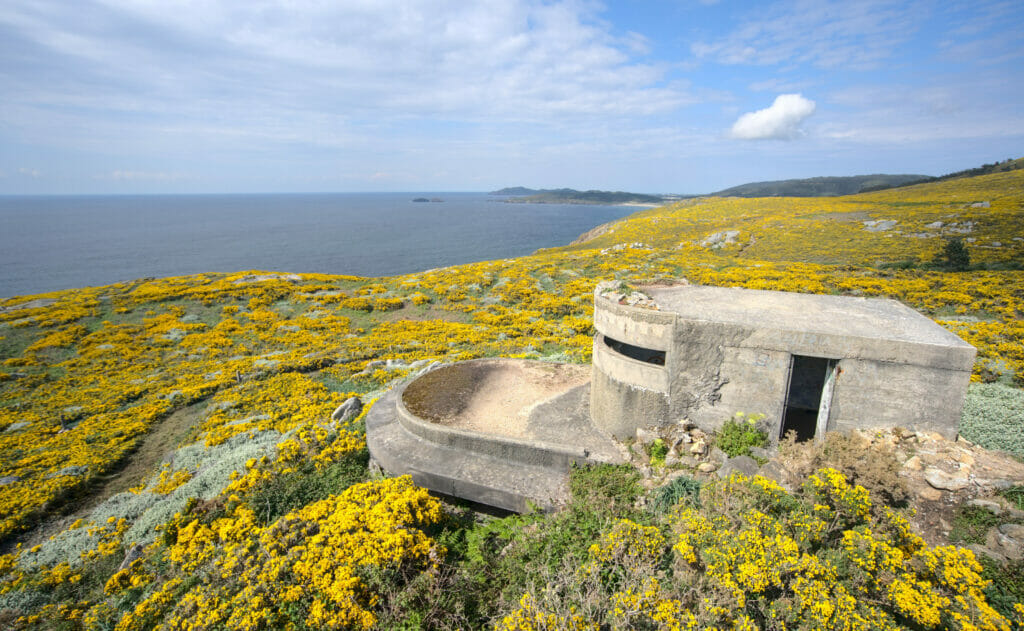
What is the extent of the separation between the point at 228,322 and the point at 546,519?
2825cm

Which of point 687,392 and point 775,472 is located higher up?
point 687,392

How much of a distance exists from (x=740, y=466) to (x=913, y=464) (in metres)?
3.17

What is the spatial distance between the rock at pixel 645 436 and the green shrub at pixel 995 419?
7871 mm

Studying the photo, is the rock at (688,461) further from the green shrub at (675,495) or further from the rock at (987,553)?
the rock at (987,553)

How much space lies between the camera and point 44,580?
1056 centimetres

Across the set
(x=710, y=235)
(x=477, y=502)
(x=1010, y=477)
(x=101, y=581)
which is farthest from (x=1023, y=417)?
(x=710, y=235)

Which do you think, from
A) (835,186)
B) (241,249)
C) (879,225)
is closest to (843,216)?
(879,225)

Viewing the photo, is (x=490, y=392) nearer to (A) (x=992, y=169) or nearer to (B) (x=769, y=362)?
(B) (x=769, y=362)

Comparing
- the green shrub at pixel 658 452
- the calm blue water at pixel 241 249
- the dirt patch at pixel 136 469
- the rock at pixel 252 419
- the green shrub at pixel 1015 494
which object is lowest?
the calm blue water at pixel 241 249

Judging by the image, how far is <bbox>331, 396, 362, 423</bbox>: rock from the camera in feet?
53.3

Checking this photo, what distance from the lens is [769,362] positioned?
10188 mm

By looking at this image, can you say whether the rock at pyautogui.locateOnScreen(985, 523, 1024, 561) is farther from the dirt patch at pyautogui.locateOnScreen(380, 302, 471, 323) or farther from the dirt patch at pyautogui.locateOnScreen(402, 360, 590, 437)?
the dirt patch at pyautogui.locateOnScreen(380, 302, 471, 323)

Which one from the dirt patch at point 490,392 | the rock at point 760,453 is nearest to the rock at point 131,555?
the dirt patch at point 490,392

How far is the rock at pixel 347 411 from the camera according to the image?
1623 cm
